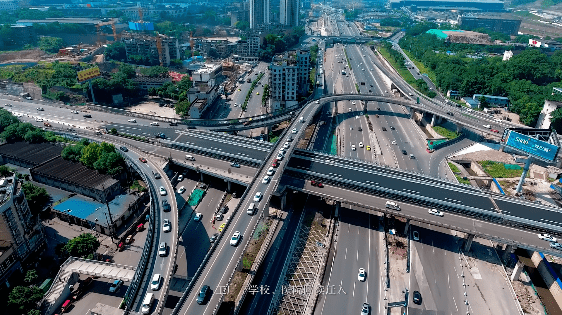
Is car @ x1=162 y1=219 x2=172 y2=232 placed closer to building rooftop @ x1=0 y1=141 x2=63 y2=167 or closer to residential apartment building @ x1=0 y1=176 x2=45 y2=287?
residential apartment building @ x1=0 y1=176 x2=45 y2=287

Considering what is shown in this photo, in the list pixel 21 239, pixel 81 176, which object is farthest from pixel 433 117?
pixel 21 239

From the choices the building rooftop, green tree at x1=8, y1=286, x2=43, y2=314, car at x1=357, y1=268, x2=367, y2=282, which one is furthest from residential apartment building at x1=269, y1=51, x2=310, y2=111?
green tree at x1=8, y1=286, x2=43, y2=314

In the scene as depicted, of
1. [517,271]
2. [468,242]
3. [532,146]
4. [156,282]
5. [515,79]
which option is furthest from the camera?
[515,79]

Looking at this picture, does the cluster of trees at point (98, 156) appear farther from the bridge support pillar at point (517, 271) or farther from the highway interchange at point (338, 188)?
the bridge support pillar at point (517, 271)

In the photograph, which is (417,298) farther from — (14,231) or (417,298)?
(14,231)

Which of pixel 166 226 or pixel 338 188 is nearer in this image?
pixel 166 226

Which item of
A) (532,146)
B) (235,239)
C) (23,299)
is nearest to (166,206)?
(235,239)

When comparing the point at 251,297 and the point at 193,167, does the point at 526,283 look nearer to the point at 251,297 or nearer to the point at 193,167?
the point at 251,297
